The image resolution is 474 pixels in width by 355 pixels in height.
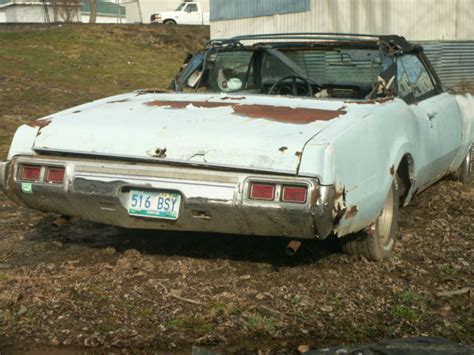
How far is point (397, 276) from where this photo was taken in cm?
487

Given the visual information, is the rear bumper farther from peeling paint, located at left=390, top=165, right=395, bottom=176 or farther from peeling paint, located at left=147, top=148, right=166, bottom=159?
peeling paint, located at left=390, top=165, right=395, bottom=176

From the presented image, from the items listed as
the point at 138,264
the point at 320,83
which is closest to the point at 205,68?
the point at 320,83

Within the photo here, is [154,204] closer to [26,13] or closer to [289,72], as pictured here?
[289,72]

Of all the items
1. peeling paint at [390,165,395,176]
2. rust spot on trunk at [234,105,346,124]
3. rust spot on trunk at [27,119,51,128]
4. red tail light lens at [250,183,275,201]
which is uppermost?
rust spot on trunk at [234,105,346,124]

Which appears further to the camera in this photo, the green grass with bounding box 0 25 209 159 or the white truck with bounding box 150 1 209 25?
the white truck with bounding box 150 1 209 25

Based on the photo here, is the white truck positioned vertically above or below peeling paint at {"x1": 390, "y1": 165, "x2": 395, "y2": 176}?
below

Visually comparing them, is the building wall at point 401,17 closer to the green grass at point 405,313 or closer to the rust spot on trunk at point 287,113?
the rust spot on trunk at point 287,113

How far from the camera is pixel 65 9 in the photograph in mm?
53781

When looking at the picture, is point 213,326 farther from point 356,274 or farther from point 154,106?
point 154,106

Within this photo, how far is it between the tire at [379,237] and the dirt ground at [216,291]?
81 mm

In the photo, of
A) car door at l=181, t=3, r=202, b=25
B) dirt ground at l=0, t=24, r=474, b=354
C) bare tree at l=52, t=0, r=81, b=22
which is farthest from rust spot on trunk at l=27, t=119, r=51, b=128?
bare tree at l=52, t=0, r=81, b=22

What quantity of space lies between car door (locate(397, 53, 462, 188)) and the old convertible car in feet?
0.15

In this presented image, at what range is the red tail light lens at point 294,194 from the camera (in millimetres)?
4008

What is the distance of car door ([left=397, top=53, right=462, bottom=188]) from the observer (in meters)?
5.58
